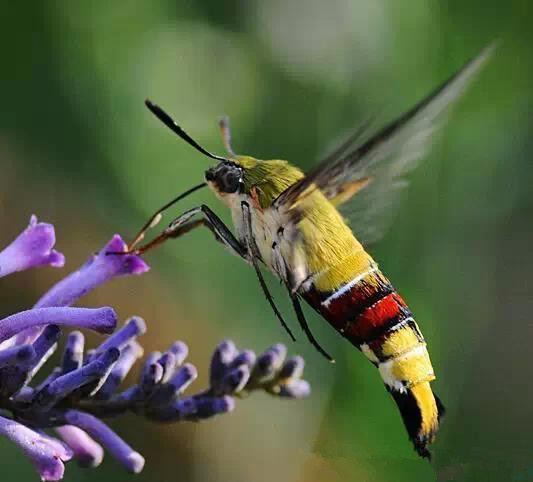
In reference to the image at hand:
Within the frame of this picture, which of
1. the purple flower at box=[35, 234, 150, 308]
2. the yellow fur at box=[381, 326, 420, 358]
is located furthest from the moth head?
the yellow fur at box=[381, 326, 420, 358]

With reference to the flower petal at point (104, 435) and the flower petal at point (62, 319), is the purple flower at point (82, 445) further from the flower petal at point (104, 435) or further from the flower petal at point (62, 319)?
the flower petal at point (62, 319)

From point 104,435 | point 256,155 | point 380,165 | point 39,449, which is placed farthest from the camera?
point 256,155

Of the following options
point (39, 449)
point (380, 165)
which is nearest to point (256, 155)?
point (380, 165)

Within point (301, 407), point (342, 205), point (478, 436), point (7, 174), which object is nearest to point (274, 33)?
point (7, 174)

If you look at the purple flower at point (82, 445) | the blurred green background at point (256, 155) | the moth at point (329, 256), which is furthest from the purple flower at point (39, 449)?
the blurred green background at point (256, 155)

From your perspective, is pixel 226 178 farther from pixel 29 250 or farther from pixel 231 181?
pixel 29 250

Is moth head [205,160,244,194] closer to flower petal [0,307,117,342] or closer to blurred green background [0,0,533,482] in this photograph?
flower petal [0,307,117,342]

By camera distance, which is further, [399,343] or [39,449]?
[399,343]
